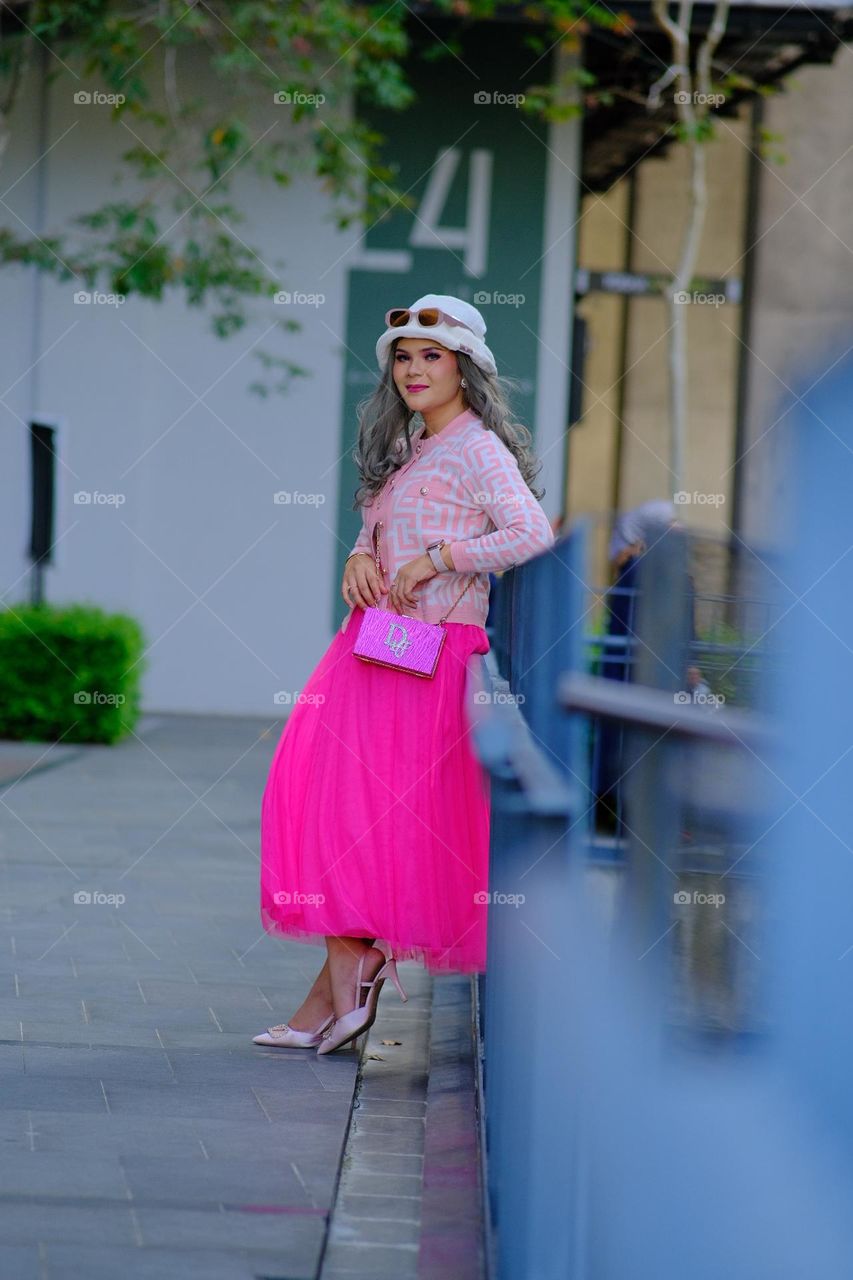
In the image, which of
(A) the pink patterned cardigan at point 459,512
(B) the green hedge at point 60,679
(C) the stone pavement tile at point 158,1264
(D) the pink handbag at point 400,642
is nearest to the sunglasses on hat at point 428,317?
(A) the pink patterned cardigan at point 459,512

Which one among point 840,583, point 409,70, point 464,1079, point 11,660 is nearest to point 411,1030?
point 464,1079

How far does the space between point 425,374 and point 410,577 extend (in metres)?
0.50

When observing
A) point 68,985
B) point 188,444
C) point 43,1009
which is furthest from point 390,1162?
point 188,444

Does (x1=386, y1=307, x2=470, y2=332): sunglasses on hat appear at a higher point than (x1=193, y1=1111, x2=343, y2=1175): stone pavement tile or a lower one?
higher

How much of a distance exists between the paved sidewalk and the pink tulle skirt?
1.26ft

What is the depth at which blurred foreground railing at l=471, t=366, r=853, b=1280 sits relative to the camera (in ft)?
4.24

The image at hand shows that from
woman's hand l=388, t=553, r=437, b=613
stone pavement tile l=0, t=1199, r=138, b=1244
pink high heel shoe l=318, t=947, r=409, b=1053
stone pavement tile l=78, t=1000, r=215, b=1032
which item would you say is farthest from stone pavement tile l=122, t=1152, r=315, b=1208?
woman's hand l=388, t=553, r=437, b=613

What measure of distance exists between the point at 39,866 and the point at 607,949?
559 centimetres

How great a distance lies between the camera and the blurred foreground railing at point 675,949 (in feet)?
4.24

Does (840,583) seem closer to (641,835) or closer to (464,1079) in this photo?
(641,835)

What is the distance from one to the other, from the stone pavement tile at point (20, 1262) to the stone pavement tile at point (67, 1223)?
0.10 ft

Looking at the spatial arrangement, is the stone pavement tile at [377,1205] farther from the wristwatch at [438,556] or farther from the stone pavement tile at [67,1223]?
the wristwatch at [438,556]

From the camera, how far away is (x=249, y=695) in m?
15.1

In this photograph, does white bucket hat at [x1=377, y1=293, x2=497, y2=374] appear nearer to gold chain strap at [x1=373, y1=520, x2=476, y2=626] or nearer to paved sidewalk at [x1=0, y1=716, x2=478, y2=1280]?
gold chain strap at [x1=373, y1=520, x2=476, y2=626]
